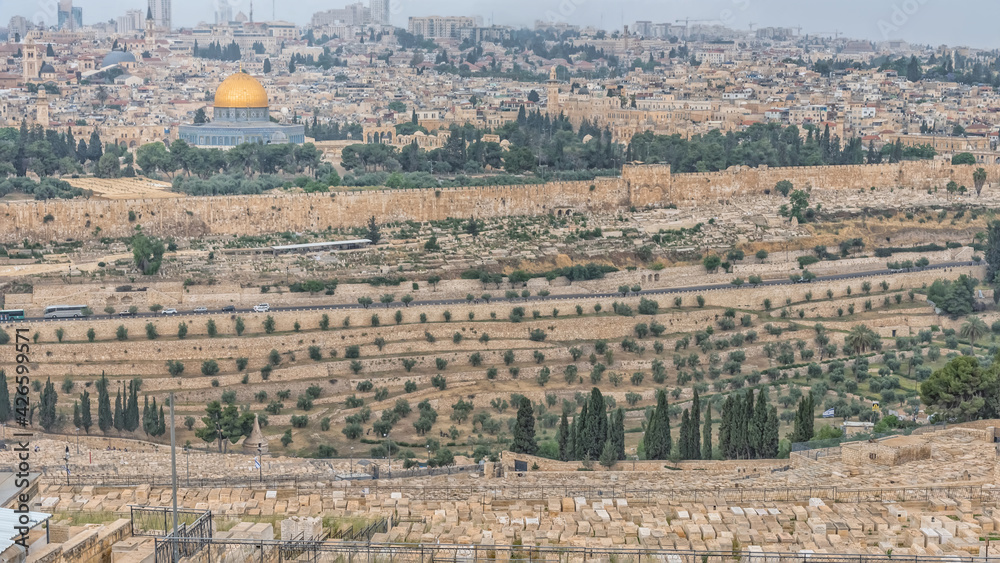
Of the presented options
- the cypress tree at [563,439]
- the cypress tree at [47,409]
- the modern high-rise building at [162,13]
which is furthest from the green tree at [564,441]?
the modern high-rise building at [162,13]

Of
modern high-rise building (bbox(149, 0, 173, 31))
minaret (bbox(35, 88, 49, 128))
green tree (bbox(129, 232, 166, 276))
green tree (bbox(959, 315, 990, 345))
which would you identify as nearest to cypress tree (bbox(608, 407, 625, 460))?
green tree (bbox(959, 315, 990, 345))

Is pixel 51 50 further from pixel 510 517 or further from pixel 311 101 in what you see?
pixel 510 517

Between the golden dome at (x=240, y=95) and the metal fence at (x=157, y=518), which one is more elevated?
the golden dome at (x=240, y=95)

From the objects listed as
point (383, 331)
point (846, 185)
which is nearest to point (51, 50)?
point (846, 185)

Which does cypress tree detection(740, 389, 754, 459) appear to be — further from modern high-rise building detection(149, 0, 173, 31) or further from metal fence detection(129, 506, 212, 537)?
modern high-rise building detection(149, 0, 173, 31)

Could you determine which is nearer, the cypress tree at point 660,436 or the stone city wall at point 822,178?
the cypress tree at point 660,436

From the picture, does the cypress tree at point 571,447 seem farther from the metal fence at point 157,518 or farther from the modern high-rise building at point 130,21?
the modern high-rise building at point 130,21

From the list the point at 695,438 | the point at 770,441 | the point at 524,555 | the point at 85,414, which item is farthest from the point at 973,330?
the point at 524,555
